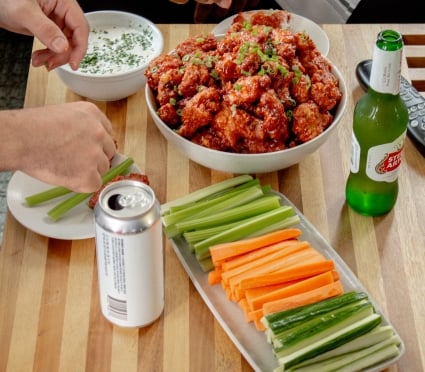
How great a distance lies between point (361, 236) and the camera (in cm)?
172

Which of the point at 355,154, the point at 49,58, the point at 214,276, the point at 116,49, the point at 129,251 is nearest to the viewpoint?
the point at 129,251

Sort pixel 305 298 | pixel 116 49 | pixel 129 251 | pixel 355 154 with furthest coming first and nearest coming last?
pixel 116 49
pixel 355 154
pixel 305 298
pixel 129 251

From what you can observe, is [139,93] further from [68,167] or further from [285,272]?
[285,272]

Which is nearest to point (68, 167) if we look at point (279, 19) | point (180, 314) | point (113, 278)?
point (113, 278)

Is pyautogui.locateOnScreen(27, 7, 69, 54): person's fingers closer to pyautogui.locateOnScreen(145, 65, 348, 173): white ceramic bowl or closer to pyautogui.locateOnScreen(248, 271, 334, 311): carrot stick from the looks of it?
pyautogui.locateOnScreen(145, 65, 348, 173): white ceramic bowl

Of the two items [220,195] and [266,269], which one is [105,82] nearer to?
[220,195]

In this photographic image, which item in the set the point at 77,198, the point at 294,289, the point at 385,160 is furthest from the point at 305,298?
the point at 77,198

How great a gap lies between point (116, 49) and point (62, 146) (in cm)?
71

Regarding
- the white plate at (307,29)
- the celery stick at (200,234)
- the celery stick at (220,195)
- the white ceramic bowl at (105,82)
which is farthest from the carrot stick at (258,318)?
the white plate at (307,29)

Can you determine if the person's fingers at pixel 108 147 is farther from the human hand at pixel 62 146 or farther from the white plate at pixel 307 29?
the white plate at pixel 307 29

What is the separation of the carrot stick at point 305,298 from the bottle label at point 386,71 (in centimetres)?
40

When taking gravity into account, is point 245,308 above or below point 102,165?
below

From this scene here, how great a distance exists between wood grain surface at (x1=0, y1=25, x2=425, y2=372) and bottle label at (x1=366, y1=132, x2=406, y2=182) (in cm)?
12

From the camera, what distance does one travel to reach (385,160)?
1647 millimetres
